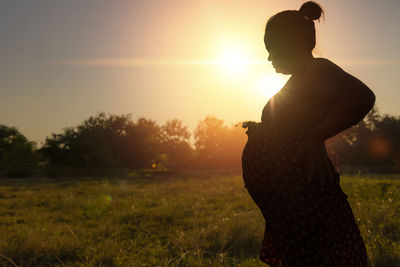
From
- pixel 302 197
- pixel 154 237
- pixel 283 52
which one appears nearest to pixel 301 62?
pixel 283 52

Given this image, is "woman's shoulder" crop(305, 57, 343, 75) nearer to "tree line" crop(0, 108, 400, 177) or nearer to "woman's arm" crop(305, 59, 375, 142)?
"woman's arm" crop(305, 59, 375, 142)

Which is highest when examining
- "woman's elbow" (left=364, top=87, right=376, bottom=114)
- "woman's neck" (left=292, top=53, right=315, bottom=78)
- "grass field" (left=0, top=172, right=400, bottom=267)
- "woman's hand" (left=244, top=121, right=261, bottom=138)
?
"woman's neck" (left=292, top=53, right=315, bottom=78)

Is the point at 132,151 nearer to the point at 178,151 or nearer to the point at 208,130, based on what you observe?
the point at 178,151

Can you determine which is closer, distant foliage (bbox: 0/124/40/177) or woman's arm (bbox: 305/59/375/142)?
woman's arm (bbox: 305/59/375/142)

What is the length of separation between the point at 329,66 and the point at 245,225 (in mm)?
3818

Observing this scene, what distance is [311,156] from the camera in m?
1.54

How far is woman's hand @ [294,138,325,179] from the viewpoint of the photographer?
1.54m

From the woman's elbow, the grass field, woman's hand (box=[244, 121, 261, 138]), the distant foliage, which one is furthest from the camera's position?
the distant foliage

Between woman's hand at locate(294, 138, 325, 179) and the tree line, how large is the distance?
2823 cm

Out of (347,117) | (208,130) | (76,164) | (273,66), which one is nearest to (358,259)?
(347,117)

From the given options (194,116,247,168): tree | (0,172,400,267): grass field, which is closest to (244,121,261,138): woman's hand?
(0,172,400,267): grass field

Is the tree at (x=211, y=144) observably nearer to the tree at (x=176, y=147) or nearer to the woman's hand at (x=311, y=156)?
the tree at (x=176, y=147)

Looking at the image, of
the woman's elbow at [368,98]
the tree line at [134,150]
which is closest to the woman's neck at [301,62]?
the woman's elbow at [368,98]

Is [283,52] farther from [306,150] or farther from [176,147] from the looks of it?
[176,147]
